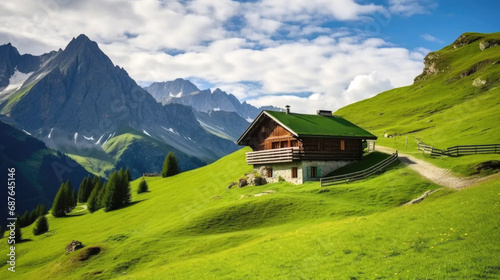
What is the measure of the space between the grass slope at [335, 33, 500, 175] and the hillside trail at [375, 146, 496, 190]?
5.08 ft

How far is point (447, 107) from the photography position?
104312mm

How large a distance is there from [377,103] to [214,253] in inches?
4906

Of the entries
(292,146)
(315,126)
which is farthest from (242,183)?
(315,126)

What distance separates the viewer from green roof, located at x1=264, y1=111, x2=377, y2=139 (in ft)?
185

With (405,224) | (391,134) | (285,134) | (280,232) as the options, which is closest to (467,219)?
(405,224)

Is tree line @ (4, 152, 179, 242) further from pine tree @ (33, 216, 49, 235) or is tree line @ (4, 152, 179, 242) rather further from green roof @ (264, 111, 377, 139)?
green roof @ (264, 111, 377, 139)

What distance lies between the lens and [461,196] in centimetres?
3155

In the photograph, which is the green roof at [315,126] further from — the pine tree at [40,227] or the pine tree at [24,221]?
the pine tree at [24,221]

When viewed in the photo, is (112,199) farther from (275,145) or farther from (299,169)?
(299,169)

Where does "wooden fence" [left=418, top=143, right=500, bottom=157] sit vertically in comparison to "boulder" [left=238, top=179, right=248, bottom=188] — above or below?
above

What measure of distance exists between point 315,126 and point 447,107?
6301 centimetres

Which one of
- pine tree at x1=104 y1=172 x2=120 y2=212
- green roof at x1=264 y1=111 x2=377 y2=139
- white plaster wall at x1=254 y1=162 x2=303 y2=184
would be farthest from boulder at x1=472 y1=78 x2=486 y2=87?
pine tree at x1=104 y1=172 x2=120 y2=212

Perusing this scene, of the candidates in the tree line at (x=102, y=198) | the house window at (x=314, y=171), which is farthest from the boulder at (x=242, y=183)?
the tree line at (x=102, y=198)

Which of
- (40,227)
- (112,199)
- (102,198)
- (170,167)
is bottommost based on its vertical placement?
(40,227)
